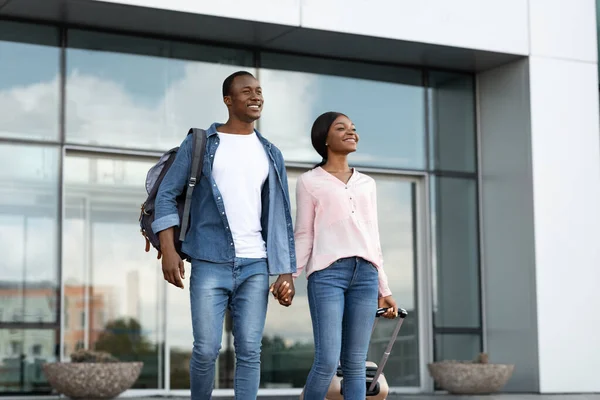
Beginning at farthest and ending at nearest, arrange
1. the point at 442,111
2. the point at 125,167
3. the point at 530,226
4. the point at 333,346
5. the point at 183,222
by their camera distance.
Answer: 1. the point at 442,111
2. the point at 530,226
3. the point at 125,167
4. the point at 333,346
5. the point at 183,222

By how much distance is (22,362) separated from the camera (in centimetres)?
925

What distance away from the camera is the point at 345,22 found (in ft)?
32.8

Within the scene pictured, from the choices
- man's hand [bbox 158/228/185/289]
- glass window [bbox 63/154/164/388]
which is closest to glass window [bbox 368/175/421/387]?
glass window [bbox 63/154/164/388]

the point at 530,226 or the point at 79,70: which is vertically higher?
the point at 79,70

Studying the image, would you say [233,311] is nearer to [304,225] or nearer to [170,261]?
[170,261]

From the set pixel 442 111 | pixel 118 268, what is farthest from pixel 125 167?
pixel 442 111

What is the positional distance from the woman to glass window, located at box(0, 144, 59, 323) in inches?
174

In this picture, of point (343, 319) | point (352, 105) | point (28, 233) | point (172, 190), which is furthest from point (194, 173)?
point (352, 105)

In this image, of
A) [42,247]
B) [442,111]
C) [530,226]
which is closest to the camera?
[42,247]

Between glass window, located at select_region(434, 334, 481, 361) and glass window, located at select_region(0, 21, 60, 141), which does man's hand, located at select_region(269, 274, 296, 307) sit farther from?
glass window, located at select_region(434, 334, 481, 361)

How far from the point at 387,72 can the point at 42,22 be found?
374cm

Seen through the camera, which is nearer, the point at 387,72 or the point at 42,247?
the point at 42,247

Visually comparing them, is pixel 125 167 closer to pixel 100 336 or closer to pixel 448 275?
pixel 100 336

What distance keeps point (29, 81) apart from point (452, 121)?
464 centimetres
